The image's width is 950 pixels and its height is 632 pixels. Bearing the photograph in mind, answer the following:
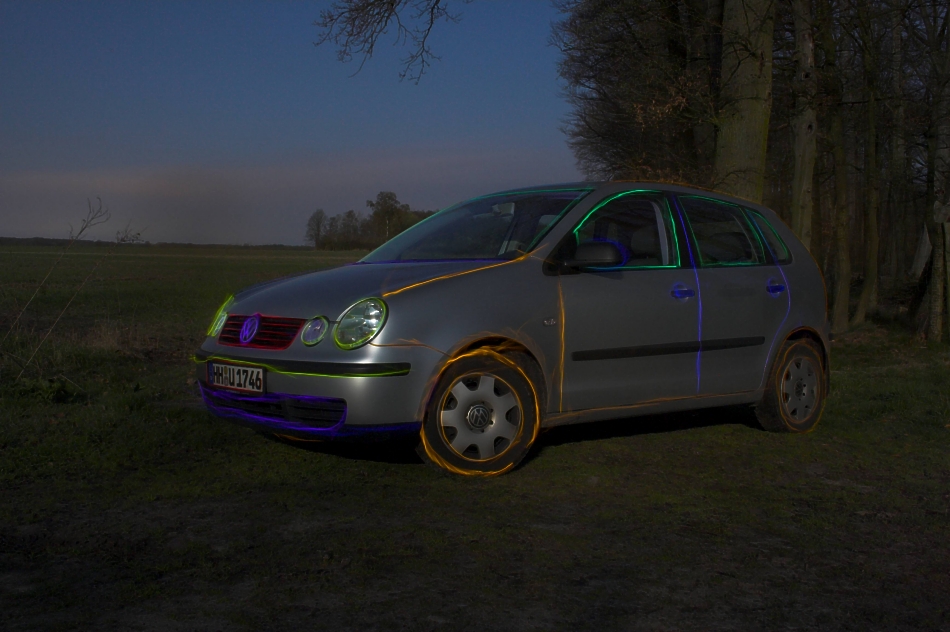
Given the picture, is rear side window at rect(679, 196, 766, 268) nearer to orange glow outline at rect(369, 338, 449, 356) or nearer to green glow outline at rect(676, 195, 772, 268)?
green glow outline at rect(676, 195, 772, 268)

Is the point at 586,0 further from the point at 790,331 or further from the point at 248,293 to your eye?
the point at 248,293

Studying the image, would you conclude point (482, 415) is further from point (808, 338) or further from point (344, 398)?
point (808, 338)

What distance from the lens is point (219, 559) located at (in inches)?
144

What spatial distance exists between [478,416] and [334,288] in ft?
3.51

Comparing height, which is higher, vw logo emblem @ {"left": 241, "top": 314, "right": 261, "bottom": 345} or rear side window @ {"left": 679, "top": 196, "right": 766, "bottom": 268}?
rear side window @ {"left": 679, "top": 196, "right": 766, "bottom": 268}

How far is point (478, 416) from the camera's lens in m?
5.05

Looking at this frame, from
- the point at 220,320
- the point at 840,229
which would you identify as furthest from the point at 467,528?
the point at 840,229

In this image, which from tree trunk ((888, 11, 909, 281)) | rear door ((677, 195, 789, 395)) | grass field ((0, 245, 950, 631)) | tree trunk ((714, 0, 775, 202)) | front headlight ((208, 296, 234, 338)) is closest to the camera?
grass field ((0, 245, 950, 631))

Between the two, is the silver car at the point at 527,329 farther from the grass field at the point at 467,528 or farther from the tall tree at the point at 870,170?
the tall tree at the point at 870,170

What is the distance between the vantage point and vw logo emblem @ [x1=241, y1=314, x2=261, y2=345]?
5168 mm

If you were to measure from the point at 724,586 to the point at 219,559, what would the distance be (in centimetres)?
196

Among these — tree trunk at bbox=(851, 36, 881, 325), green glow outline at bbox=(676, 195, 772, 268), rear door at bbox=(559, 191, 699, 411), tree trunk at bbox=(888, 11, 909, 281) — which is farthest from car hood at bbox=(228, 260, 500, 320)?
tree trunk at bbox=(851, 36, 881, 325)

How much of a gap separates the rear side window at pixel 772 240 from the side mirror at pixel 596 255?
1928 mm

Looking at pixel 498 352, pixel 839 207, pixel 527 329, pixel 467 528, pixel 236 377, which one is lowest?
pixel 467 528
